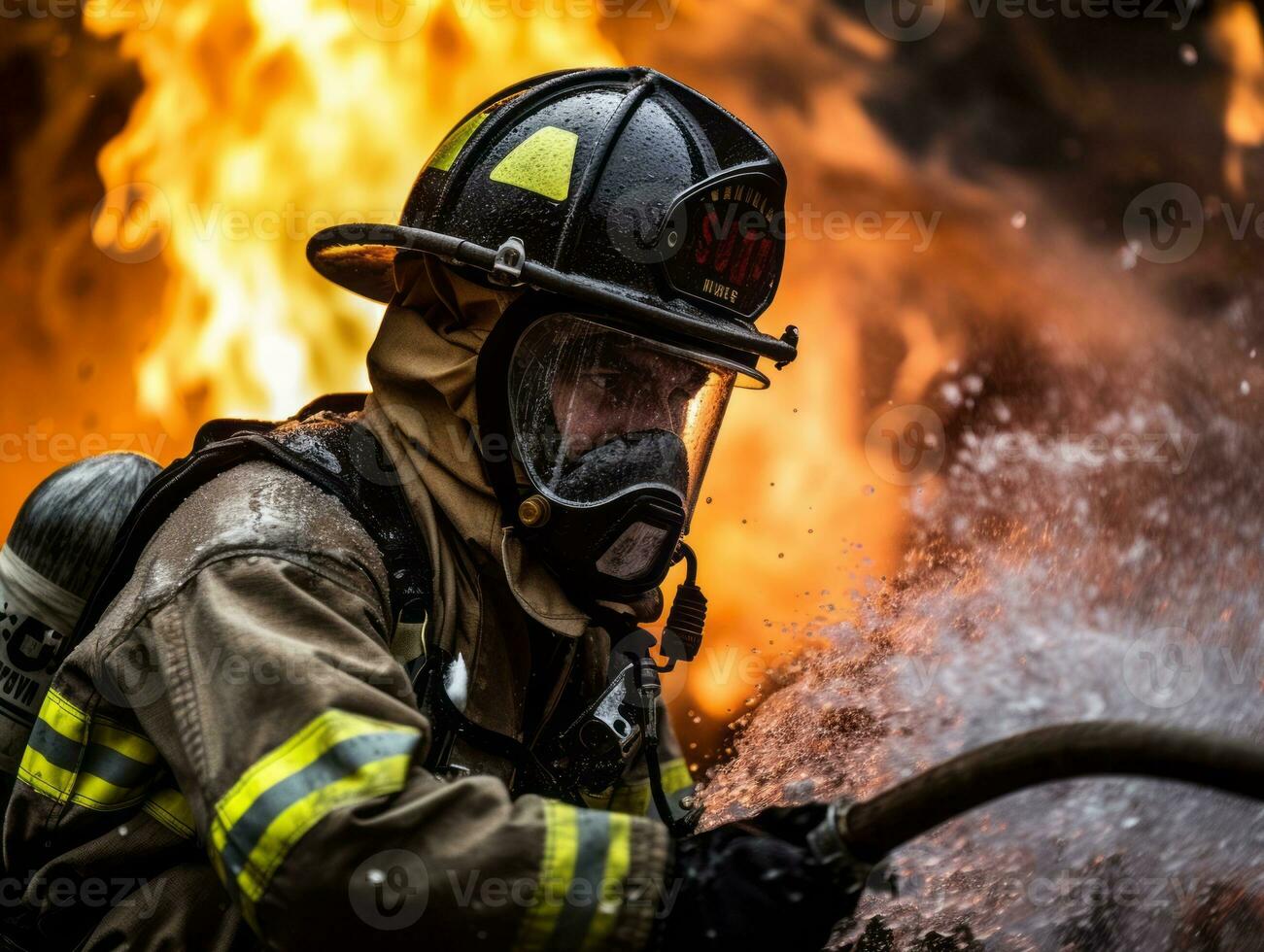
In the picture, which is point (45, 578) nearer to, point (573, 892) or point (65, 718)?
point (65, 718)

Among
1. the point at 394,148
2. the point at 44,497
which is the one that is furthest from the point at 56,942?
the point at 394,148

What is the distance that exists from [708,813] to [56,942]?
84.1 inches

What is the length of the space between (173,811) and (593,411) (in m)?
1.23

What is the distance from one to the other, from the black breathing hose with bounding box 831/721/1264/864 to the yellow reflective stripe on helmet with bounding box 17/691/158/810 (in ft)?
4.39

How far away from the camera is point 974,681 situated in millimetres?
Answer: 3762

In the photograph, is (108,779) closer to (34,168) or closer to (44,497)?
(44,497)

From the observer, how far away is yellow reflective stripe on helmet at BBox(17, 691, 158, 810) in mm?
2152

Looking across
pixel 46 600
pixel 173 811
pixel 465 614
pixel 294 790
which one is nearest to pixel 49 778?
pixel 173 811

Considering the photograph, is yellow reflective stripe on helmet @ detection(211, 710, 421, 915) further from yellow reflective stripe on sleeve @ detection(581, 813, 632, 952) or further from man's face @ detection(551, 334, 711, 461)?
man's face @ detection(551, 334, 711, 461)

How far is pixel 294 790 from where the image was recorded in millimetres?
1799

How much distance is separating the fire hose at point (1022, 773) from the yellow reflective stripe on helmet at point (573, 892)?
1.08ft

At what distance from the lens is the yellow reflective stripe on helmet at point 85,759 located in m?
2.15

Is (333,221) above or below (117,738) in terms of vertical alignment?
above

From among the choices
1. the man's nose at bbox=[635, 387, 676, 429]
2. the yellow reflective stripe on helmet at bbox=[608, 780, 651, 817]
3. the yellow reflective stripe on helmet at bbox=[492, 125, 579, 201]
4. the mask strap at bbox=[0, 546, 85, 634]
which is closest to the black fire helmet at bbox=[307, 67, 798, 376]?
the yellow reflective stripe on helmet at bbox=[492, 125, 579, 201]
